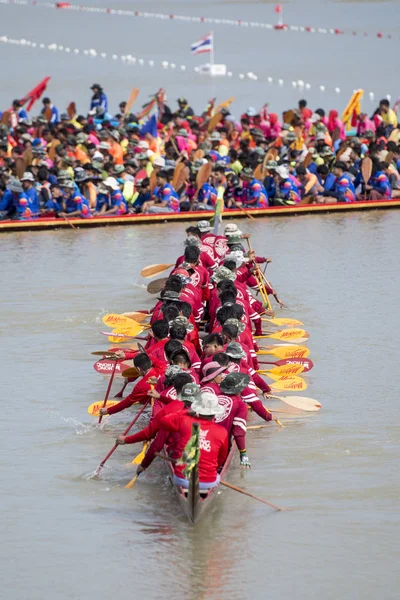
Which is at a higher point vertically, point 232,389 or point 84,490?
point 232,389

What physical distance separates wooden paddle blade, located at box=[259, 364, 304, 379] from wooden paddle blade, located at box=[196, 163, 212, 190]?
7000 millimetres

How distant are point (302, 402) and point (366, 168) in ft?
29.4

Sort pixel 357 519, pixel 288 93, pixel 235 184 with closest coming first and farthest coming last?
pixel 357 519
pixel 235 184
pixel 288 93

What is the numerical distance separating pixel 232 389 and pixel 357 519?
3.55 feet

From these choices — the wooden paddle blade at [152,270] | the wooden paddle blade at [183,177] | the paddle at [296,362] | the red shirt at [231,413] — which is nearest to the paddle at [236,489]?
the red shirt at [231,413]

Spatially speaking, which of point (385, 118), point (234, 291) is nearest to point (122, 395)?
point (234, 291)

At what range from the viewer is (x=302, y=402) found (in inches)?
363

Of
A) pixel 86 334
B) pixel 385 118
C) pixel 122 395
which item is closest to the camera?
pixel 122 395

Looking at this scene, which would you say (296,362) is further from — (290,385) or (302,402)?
(302,402)

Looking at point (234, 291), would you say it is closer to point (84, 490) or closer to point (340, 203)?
point (84, 490)

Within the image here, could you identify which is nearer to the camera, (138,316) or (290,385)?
(290,385)

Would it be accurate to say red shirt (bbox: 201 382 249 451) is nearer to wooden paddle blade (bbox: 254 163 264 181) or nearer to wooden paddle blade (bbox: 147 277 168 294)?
wooden paddle blade (bbox: 147 277 168 294)

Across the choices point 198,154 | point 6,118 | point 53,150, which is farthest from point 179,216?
point 6,118

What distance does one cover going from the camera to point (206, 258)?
1217cm
